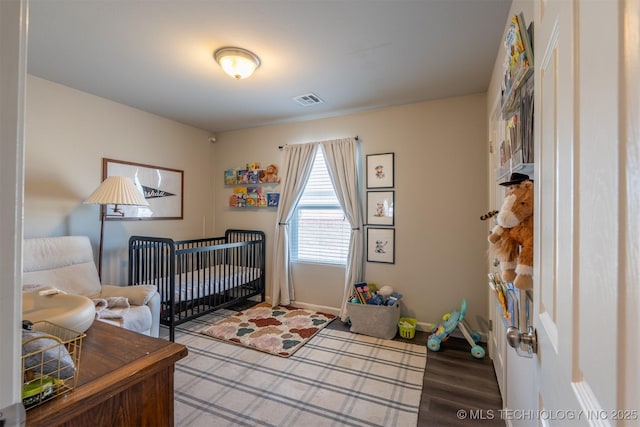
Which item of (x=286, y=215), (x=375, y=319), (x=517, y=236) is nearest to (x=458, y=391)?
(x=375, y=319)

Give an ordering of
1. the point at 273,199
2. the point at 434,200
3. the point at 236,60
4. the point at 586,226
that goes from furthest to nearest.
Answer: the point at 273,199
the point at 434,200
the point at 236,60
the point at 586,226

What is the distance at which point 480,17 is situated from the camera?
1.68 meters

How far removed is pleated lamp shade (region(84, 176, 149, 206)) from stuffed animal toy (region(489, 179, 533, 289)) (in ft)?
9.17

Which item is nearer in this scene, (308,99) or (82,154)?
(82,154)

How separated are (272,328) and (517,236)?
2.50 m

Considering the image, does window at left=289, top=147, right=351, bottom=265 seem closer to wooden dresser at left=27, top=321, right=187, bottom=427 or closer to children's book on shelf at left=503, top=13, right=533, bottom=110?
children's book on shelf at left=503, top=13, right=533, bottom=110

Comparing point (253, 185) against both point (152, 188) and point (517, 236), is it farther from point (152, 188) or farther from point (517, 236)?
point (517, 236)

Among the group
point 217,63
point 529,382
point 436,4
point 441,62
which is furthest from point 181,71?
point 529,382

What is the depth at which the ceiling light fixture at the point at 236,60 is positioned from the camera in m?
2.00

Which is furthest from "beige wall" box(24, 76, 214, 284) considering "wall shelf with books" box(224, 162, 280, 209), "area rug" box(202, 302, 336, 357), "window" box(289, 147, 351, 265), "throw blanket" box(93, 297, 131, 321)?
"window" box(289, 147, 351, 265)

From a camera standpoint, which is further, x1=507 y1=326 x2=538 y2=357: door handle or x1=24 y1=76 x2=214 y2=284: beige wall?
x1=24 y1=76 x2=214 y2=284: beige wall

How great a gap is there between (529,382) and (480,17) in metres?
1.91

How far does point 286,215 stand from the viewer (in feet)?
11.6

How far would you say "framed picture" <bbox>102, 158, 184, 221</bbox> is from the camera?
2.96m
